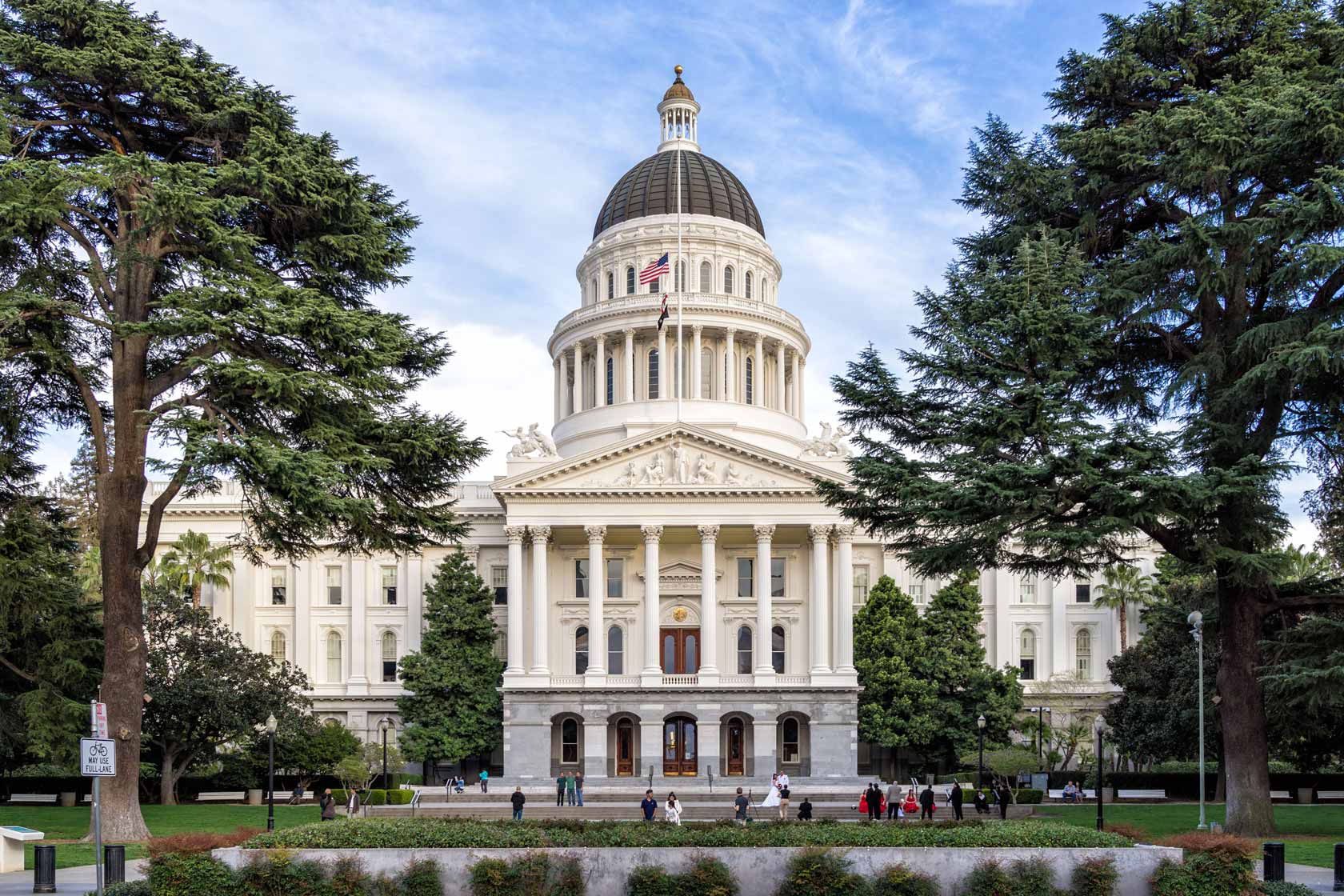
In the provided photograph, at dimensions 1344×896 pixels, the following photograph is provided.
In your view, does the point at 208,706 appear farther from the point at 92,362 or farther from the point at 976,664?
the point at 976,664

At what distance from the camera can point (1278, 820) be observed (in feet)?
135

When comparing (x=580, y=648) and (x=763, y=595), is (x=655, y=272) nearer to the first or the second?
(x=763, y=595)

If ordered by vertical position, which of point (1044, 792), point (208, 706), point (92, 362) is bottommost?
point (1044, 792)

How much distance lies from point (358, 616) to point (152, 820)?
3665 centimetres

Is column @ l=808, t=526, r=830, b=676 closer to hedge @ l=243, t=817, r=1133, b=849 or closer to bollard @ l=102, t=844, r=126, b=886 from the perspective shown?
hedge @ l=243, t=817, r=1133, b=849

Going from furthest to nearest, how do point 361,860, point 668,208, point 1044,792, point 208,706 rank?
1. point 668,208
2. point 1044,792
3. point 208,706
4. point 361,860

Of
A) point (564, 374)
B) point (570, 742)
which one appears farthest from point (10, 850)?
point (564, 374)

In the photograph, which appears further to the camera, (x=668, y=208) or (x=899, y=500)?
(x=668, y=208)

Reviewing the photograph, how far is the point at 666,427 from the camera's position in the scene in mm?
68062

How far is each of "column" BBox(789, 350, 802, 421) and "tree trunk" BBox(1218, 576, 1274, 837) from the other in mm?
53860

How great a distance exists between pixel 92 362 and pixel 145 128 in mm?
5729

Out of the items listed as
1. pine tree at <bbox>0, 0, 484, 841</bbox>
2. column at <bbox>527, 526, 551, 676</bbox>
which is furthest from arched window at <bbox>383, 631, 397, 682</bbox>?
pine tree at <bbox>0, 0, 484, 841</bbox>

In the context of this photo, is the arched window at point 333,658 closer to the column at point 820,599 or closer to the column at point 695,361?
the column at point 695,361

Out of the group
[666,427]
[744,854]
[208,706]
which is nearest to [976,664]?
[666,427]
